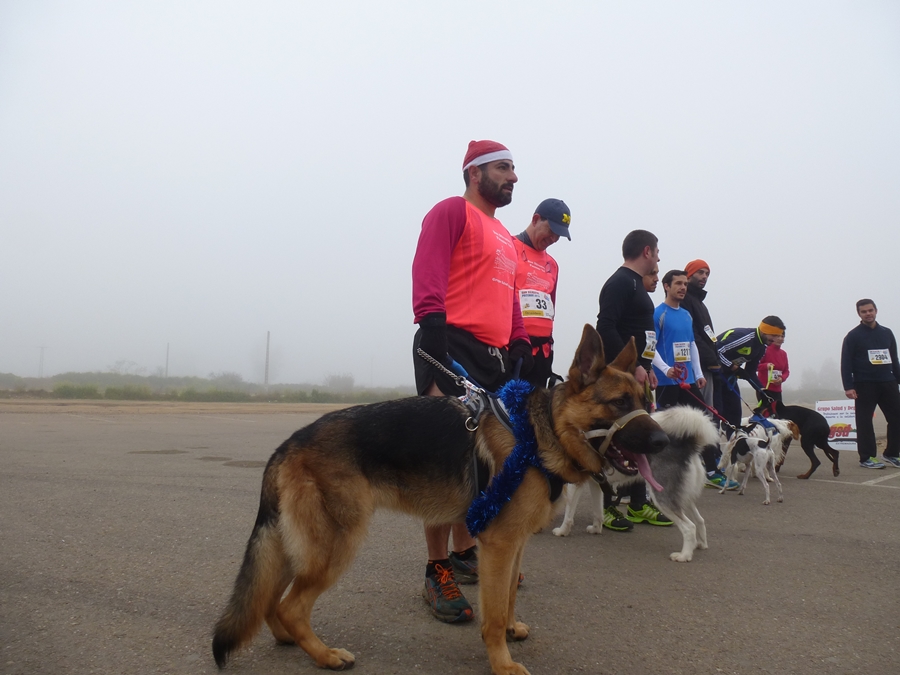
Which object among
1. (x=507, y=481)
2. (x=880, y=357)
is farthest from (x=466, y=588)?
(x=880, y=357)

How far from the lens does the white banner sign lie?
11.6m

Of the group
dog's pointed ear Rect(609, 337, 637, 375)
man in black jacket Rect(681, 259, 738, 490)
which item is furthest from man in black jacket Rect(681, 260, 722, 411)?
dog's pointed ear Rect(609, 337, 637, 375)

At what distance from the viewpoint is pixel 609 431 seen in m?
2.64

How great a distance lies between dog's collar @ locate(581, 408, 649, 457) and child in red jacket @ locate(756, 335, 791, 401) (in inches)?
336

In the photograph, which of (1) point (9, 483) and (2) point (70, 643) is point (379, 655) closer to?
(2) point (70, 643)

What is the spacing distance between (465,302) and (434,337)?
50 cm

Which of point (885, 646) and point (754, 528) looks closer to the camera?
point (885, 646)

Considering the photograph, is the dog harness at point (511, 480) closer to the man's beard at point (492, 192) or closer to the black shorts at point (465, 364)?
the black shorts at point (465, 364)

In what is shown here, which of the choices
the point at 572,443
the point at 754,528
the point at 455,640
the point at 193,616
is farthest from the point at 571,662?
the point at 754,528

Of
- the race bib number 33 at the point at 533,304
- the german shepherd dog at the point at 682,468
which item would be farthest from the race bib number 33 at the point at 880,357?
the race bib number 33 at the point at 533,304

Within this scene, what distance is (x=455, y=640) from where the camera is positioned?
287 cm

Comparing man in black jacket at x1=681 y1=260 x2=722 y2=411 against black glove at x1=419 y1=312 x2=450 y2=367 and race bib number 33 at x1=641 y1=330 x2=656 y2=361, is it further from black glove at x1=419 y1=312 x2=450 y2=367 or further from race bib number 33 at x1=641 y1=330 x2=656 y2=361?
black glove at x1=419 y1=312 x2=450 y2=367

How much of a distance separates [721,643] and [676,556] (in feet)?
5.41

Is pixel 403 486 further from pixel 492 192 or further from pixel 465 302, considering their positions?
pixel 492 192
